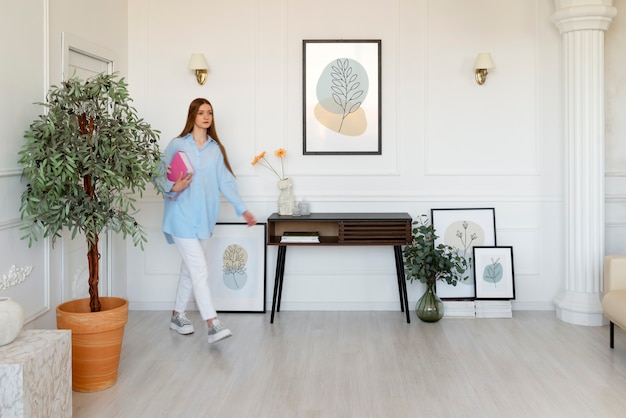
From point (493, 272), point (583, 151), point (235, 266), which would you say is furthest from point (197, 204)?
point (583, 151)

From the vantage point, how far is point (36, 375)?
287cm

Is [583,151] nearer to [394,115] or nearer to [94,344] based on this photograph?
[394,115]

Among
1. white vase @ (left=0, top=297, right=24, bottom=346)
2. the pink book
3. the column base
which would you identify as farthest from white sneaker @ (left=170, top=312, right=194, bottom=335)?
the column base

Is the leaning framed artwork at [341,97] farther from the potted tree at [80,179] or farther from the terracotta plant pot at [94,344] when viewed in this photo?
the terracotta plant pot at [94,344]

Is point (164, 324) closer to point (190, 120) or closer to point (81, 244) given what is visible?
point (81, 244)

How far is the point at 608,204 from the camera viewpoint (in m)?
5.47

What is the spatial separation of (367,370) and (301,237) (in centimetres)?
139

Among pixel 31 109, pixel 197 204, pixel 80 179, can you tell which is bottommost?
pixel 197 204

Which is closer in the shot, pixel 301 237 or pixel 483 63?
pixel 301 237

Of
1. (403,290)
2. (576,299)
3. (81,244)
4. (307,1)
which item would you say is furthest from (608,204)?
(81,244)

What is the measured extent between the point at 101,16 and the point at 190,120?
111 cm

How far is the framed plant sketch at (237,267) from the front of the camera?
5.52 m

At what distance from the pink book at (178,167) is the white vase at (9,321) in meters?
1.78

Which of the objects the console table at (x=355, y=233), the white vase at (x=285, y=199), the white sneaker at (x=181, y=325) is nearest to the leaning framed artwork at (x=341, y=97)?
the white vase at (x=285, y=199)
